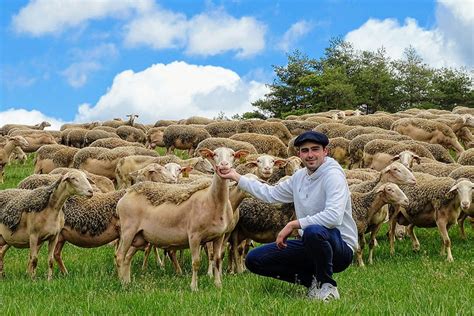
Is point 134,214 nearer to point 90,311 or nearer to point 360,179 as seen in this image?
point 90,311

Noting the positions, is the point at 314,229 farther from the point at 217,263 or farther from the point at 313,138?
the point at 217,263

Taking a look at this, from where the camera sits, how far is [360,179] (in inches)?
551

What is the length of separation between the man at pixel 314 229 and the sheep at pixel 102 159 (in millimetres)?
12139

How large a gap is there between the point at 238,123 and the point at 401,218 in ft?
48.9

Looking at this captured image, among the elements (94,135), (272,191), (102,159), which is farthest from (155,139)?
(272,191)

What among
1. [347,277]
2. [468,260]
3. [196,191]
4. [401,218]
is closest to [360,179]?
[401,218]

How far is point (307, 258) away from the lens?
23.7 feet

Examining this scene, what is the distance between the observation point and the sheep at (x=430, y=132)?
23891 mm

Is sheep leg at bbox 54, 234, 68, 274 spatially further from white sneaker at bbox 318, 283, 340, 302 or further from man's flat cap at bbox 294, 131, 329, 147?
man's flat cap at bbox 294, 131, 329, 147

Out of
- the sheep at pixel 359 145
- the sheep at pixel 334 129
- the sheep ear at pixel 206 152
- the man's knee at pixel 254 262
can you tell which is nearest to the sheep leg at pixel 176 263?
the sheep ear at pixel 206 152

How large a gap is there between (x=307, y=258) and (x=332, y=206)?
89cm

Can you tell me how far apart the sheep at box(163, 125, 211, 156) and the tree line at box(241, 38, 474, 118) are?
121 ft

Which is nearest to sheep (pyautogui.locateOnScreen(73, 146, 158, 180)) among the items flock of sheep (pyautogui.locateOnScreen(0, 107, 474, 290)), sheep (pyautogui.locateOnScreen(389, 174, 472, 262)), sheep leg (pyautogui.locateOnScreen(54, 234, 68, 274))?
flock of sheep (pyautogui.locateOnScreen(0, 107, 474, 290))

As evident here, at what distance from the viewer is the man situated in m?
6.73
